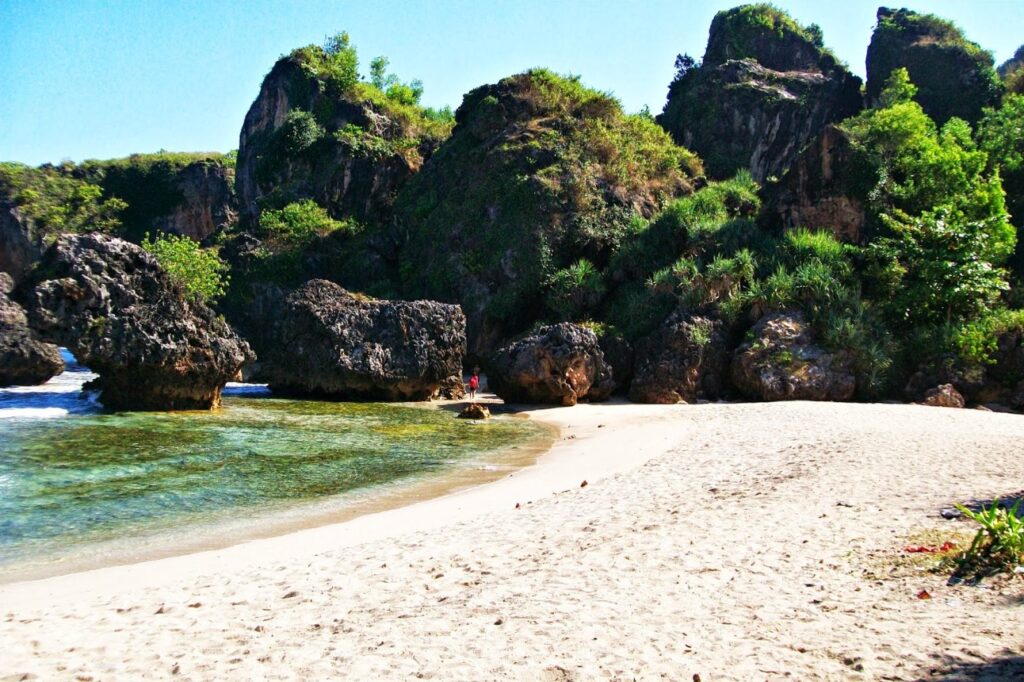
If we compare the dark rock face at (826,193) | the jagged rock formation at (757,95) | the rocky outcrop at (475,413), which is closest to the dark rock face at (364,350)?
the rocky outcrop at (475,413)

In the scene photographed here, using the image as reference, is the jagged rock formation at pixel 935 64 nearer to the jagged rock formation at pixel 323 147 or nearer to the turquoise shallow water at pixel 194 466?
the jagged rock formation at pixel 323 147

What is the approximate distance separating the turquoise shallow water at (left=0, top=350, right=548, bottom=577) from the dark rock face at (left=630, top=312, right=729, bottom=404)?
562cm

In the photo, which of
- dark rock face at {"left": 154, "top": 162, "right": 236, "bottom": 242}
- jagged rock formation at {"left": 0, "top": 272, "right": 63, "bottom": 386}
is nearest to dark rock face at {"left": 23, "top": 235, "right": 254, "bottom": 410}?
jagged rock formation at {"left": 0, "top": 272, "right": 63, "bottom": 386}

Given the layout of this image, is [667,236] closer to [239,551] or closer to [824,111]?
[824,111]

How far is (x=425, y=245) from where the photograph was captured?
115 feet

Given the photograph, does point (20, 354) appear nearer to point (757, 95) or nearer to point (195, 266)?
point (195, 266)

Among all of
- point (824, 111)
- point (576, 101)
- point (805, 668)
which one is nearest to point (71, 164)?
point (576, 101)

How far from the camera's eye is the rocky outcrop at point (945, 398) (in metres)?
19.8

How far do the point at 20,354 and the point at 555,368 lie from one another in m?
19.0

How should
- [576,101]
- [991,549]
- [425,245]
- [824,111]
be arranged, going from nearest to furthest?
[991,549] < [425,245] < [576,101] < [824,111]

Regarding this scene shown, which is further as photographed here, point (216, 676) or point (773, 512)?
point (773, 512)

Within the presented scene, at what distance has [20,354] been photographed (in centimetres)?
2467

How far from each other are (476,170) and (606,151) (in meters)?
6.79

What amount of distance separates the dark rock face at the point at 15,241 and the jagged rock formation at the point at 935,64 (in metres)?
61.9
